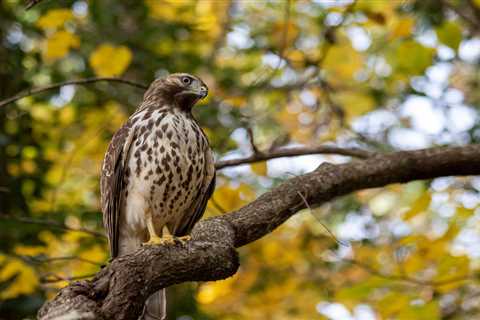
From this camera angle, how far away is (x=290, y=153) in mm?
5164

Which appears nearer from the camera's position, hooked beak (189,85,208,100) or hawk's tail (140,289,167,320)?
hawk's tail (140,289,167,320)

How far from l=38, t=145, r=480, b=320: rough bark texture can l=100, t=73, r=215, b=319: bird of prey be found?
56 centimetres

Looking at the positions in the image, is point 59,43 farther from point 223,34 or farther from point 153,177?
point 223,34

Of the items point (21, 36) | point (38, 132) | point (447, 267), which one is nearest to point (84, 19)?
point (21, 36)

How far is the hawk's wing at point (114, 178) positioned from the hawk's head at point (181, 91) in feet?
1.18

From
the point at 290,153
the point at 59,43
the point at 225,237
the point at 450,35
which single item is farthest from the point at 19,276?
the point at 450,35

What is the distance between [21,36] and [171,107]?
2493 millimetres

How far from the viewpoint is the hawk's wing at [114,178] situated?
4.64 metres

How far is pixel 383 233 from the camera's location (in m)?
7.87

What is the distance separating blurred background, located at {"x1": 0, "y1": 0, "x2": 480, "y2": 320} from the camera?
5.33 m

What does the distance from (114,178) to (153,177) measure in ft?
0.86

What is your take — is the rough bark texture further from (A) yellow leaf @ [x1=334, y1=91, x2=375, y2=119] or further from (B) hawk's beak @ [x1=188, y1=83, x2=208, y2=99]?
(A) yellow leaf @ [x1=334, y1=91, x2=375, y2=119]

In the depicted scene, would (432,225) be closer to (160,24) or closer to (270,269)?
(270,269)

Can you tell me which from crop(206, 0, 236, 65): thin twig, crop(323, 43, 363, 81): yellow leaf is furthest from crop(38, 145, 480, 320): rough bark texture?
crop(206, 0, 236, 65): thin twig
